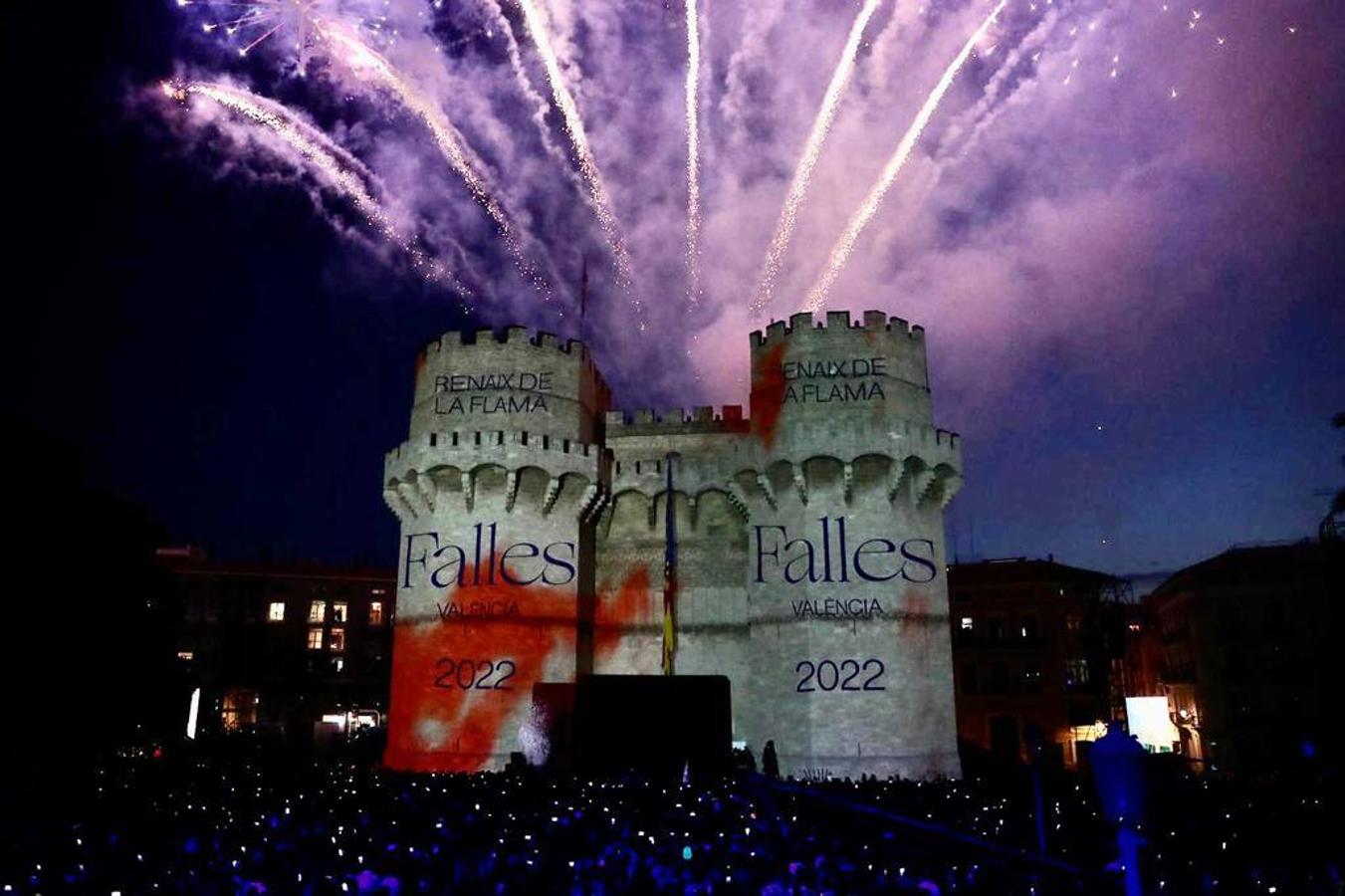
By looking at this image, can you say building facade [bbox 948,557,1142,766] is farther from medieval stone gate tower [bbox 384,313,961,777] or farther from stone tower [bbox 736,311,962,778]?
medieval stone gate tower [bbox 384,313,961,777]

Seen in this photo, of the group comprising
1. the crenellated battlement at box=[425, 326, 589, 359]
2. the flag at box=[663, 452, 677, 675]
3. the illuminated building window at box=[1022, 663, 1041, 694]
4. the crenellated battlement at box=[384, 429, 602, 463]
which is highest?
the crenellated battlement at box=[425, 326, 589, 359]

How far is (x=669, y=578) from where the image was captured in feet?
107

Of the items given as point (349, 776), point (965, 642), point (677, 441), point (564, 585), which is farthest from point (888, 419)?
point (965, 642)

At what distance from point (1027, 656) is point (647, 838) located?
51.7m

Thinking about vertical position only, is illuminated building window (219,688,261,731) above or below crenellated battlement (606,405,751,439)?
Answer: below

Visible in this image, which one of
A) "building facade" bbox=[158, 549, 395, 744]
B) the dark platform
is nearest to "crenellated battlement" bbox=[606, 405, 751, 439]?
the dark platform

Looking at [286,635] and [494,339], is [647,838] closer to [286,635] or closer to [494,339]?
[494,339]

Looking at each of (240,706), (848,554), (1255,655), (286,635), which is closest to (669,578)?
(848,554)

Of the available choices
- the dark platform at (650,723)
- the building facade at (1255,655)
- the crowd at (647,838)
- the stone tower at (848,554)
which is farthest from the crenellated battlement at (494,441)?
the building facade at (1255,655)

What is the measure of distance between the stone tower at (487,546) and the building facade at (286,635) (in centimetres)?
4660

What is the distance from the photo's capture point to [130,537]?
34844mm

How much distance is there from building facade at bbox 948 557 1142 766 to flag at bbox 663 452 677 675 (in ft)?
99.5

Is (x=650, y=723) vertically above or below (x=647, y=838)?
above

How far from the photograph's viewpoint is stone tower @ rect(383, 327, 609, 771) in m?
30.8
